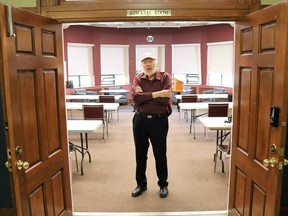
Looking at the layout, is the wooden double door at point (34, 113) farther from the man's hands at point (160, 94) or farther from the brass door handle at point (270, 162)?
the brass door handle at point (270, 162)

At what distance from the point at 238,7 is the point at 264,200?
1560 millimetres

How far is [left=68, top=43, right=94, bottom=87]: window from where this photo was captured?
10000 millimetres

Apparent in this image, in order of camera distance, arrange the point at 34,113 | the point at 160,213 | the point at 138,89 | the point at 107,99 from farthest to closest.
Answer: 1. the point at 107,99
2. the point at 138,89
3. the point at 160,213
4. the point at 34,113

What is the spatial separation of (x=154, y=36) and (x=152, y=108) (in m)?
8.55

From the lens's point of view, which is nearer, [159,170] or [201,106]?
[159,170]

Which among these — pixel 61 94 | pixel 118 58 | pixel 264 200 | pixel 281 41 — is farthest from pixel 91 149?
pixel 118 58

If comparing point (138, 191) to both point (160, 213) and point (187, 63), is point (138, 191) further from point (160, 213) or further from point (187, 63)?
point (187, 63)

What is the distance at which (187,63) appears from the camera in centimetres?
1115

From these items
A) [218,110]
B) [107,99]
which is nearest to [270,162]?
Result: [218,110]

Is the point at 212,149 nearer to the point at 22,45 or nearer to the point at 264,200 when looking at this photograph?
the point at 264,200

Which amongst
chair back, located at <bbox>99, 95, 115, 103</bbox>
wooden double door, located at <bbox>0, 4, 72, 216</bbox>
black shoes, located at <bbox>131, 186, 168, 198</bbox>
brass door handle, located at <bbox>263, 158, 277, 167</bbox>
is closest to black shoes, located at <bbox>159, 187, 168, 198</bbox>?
black shoes, located at <bbox>131, 186, 168, 198</bbox>

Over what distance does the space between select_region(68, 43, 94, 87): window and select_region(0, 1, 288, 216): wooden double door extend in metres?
7.68

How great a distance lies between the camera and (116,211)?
3.11 meters

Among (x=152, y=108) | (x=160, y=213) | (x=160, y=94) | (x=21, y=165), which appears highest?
(x=160, y=94)
